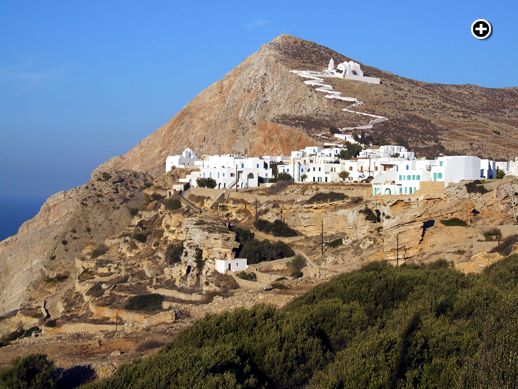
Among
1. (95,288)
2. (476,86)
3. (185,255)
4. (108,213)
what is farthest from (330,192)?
(476,86)

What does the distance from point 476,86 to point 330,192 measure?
219 feet

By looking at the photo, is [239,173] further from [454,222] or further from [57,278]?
[454,222]

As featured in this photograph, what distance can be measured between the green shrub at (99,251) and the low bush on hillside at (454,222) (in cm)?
2032

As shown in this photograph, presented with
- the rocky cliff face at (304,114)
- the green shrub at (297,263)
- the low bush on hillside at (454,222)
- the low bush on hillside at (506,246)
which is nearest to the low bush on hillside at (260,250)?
the green shrub at (297,263)

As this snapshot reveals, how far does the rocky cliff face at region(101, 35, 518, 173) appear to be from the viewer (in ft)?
207

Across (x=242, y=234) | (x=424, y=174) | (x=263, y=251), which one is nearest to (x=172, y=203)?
→ (x=242, y=234)

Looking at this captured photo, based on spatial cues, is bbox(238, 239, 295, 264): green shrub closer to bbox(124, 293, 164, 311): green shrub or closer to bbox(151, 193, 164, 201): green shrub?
bbox(124, 293, 164, 311): green shrub

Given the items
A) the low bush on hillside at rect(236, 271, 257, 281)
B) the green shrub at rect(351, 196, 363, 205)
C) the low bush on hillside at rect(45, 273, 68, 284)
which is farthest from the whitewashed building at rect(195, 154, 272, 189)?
the low bush on hillside at rect(236, 271, 257, 281)

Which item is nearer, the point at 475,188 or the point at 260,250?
the point at 475,188

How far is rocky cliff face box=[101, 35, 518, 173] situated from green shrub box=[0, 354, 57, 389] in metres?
44.9

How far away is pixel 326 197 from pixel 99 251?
43.9 ft

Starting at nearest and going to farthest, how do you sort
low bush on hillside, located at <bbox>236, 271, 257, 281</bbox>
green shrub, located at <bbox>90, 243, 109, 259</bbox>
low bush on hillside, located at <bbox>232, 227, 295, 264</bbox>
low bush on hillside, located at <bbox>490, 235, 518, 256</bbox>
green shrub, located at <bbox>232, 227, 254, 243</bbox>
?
low bush on hillside, located at <bbox>490, 235, 518, 256</bbox> < low bush on hillside, located at <bbox>236, 271, 257, 281</bbox> < low bush on hillside, located at <bbox>232, 227, 295, 264</bbox> < green shrub, located at <bbox>232, 227, 254, 243</bbox> < green shrub, located at <bbox>90, 243, 109, 259</bbox>

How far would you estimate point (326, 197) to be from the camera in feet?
129

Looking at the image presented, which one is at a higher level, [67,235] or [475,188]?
[475,188]
